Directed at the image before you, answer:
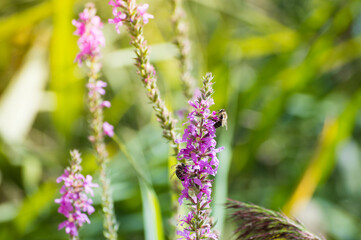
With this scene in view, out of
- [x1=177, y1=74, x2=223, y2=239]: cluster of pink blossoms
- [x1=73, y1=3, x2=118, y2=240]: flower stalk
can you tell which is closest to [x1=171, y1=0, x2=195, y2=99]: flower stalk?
[x1=73, y1=3, x2=118, y2=240]: flower stalk

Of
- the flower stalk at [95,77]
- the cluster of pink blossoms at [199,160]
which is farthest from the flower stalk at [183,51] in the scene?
the cluster of pink blossoms at [199,160]

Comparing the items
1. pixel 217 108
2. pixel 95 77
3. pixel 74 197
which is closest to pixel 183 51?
pixel 95 77

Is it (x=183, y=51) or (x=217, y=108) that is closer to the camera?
(x=183, y=51)

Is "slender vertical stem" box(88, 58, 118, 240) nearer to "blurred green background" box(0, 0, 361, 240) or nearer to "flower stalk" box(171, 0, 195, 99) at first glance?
"flower stalk" box(171, 0, 195, 99)

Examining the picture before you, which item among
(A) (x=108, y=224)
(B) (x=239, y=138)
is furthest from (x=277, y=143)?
(A) (x=108, y=224)

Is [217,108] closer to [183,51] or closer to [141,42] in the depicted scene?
[183,51]

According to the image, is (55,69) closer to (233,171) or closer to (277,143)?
(233,171)
